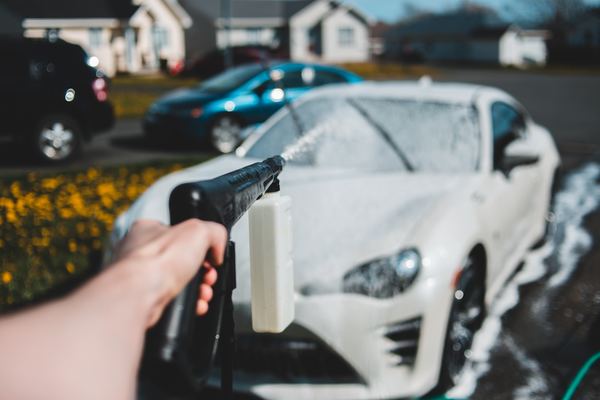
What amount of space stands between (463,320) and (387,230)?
651 mm

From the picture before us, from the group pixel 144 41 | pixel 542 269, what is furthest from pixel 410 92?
pixel 144 41

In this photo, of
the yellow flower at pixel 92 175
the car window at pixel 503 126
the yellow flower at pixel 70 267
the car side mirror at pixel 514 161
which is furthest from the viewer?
the yellow flower at pixel 92 175

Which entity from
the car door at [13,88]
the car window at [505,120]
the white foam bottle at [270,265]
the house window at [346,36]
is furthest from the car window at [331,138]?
the house window at [346,36]

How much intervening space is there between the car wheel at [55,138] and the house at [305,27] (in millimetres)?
37051

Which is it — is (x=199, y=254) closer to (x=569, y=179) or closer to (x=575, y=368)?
(x=575, y=368)

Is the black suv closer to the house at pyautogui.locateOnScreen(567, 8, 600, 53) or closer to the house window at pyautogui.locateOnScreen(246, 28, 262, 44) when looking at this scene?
the house window at pyautogui.locateOnScreen(246, 28, 262, 44)

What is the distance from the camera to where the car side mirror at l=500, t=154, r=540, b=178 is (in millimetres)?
4695

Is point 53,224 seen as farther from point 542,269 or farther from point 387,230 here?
point 542,269

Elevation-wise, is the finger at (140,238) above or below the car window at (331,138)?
above

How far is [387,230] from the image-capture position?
12.1ft

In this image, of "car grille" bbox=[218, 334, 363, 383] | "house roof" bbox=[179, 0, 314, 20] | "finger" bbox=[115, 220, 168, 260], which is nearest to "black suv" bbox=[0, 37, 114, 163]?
"car grille" bbox=[218, 334, 363, 383]

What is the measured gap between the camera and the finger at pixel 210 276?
90cm

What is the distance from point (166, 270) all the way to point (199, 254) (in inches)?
2.6

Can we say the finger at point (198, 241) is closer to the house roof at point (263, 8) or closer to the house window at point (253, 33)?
the house roof at point (263, 8)
